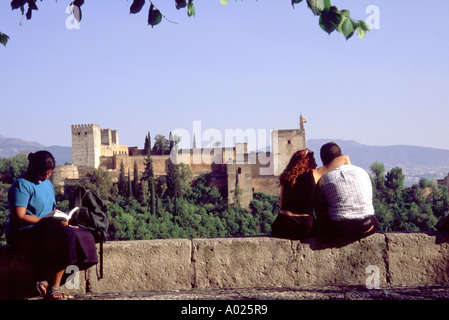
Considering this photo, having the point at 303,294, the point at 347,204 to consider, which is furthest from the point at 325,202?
the point at 303,294

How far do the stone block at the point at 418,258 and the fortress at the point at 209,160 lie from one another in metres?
42.5

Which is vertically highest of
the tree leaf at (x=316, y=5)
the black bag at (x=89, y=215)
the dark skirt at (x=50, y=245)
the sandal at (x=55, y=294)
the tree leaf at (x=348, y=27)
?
the tree leaf at (x=316, y=5)

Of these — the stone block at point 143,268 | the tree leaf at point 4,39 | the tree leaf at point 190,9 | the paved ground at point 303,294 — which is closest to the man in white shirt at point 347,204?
the paved ground at point 303,294

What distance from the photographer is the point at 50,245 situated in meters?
3.79

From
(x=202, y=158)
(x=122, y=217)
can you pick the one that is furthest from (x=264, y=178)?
(x=122, y=217)

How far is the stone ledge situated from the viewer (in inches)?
165

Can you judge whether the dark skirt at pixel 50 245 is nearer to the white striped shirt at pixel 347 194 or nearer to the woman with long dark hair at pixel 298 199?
the woman with long dark hair at pixel 298 199

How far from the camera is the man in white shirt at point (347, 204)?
4.12 m

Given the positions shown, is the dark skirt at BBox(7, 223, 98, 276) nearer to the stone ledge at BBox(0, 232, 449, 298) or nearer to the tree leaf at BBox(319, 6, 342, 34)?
the stone ledge at BBox(0, 232, 449, 298)

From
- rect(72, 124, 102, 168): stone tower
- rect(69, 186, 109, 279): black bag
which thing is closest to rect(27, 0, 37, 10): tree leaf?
rect(69, 186, 109, 279): black bag

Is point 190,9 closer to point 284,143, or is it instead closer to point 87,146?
point 284,143

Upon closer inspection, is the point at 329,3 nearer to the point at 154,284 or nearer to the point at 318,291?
the point at 318,291

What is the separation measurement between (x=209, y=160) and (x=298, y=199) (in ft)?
162
